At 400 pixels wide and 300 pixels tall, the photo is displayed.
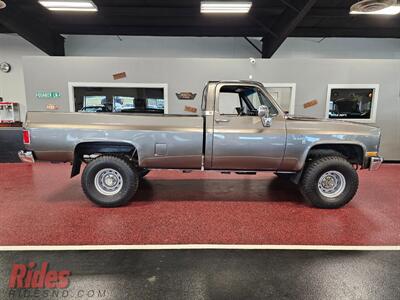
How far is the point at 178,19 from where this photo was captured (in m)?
7.87

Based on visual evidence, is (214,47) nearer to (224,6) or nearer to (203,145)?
(224,6)

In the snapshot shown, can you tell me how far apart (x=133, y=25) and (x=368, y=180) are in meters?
8.26

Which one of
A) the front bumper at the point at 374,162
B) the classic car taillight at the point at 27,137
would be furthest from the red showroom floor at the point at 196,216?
the classic car taillight at the point at 27,137

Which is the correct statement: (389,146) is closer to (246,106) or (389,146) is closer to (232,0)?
(246,106)

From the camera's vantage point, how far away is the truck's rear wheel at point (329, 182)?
3.42 meters

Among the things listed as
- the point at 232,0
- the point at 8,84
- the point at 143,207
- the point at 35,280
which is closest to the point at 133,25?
the point at 232,0

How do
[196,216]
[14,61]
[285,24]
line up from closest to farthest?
[196,216] → [285,24] → [14,61]

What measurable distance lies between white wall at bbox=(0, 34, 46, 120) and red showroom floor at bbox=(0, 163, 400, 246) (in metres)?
6.33

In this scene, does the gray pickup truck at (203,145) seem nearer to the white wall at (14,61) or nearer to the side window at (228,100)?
the side window at (228,100)

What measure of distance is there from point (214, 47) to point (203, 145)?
23.3ft

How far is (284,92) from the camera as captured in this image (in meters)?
6.92

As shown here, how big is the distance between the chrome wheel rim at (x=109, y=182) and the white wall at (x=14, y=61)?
8.29m

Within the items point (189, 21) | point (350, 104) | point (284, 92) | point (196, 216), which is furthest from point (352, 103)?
point (196, 216)

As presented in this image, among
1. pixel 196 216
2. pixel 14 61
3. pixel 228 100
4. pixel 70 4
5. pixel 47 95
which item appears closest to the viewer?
pixel 196 216
